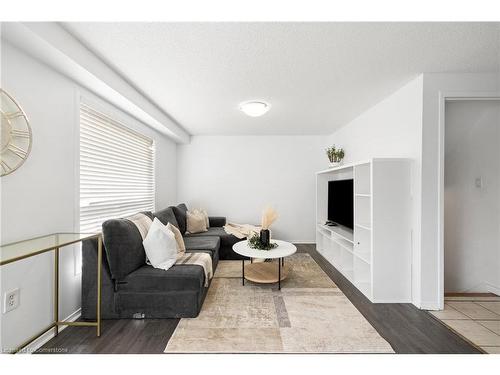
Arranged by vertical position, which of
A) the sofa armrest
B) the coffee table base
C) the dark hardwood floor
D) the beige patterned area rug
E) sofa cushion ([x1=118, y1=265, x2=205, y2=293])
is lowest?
the dark hardwood floor

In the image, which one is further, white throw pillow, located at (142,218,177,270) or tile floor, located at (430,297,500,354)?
white throw pillow, located at (142,218,177,270)

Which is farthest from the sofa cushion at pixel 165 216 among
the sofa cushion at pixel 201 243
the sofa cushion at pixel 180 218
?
the sofa cushion at pixel 201 243

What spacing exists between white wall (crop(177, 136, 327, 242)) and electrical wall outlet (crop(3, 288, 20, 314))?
345 centimetres

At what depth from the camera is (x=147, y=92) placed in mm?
2689

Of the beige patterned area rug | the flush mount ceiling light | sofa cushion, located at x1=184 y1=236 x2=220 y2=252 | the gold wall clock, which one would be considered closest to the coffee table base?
the beige patterned area rug

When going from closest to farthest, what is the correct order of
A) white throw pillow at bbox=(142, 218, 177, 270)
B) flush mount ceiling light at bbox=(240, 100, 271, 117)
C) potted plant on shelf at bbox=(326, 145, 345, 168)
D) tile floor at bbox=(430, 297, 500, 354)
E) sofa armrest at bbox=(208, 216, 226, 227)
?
1. tile floor at bbox=(430, 297, 500, 354)
2. white throw pillow at bbox=(142, 218, 177, 270)
3. flush mount ceiling light at bbox=(240, 100, 271, 117)
4. potted plant on shelf at bbox=(326, 145, 345, 168)
5. sofa armrest at bbox=(208, 216, 226, 227)

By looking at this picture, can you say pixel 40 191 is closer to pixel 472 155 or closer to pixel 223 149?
pixel 223 149

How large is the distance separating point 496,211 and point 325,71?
8.91 feet

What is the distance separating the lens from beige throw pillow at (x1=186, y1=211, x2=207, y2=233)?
404 cm

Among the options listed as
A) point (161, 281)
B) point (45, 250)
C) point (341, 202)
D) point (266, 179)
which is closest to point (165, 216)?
point (161, 281)

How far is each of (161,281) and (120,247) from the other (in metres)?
0.49

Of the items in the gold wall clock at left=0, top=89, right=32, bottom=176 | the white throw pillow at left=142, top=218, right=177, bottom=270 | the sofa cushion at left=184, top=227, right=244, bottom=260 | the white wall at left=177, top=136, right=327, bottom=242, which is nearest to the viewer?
the gold wall clock at left=0, top=89, right=32, bottom=176

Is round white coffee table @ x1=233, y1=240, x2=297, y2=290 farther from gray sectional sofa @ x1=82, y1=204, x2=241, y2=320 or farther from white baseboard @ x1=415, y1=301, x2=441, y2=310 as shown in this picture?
white baseboard @ x1=415, y1=301, x2=441, y2=310
